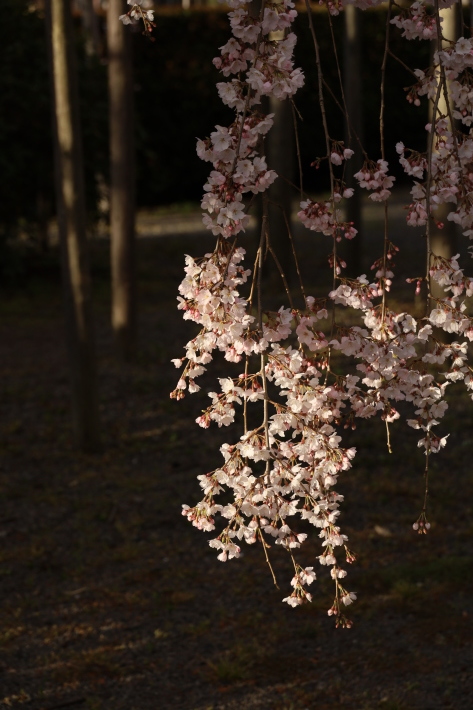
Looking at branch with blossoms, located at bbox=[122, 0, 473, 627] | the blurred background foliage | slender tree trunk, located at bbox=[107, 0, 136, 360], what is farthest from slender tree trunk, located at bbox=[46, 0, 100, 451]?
the blurred background foliage

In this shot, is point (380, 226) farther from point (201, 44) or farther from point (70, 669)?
point (70, 669)

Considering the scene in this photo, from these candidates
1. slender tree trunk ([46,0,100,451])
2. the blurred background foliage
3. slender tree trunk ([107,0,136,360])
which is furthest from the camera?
the blurred background foliage

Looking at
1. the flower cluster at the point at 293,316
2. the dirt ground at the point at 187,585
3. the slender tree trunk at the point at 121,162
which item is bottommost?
the dirt ground at the point at 187,585

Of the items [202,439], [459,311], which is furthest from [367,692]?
[202,439]

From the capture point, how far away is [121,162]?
319 inches

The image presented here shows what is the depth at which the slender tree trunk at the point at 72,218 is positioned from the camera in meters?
6.06

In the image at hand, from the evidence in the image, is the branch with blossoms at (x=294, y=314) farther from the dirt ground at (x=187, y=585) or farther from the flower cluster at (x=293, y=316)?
the dirt ground at (x=187, y=585)

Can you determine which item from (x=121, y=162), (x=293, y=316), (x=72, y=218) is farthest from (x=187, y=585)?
(x=121, y=162)

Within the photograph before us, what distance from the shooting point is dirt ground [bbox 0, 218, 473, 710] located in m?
4.34

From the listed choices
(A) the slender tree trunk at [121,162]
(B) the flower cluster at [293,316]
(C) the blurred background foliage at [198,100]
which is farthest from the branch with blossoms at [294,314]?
(C) the blurred background foliage at [198,100]

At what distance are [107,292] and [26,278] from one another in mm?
1514

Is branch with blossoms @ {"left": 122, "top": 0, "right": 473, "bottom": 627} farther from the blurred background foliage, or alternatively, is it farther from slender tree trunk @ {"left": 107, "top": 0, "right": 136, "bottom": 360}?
the blurred background foliage

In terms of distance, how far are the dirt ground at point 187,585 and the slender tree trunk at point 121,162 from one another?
0.98m

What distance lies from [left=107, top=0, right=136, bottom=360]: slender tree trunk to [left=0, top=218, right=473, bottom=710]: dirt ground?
98cm
